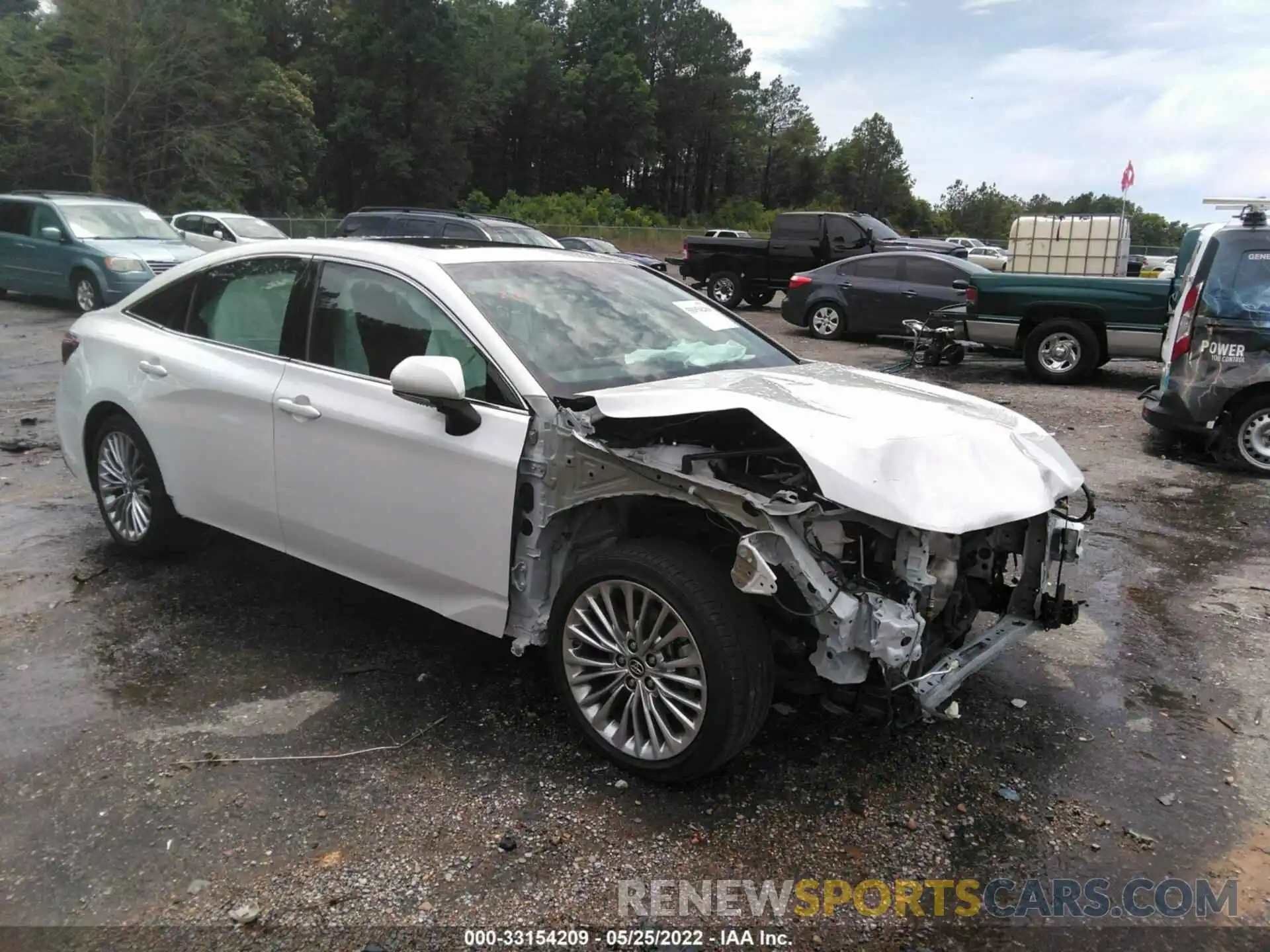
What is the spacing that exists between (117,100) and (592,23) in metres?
52.5

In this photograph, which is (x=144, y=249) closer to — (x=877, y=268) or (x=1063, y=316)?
(x=877, y=268)

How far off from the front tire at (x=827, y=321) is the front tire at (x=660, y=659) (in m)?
13.1

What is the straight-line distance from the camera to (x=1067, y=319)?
38.4 feet

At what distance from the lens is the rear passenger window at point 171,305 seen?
4750 millimetres

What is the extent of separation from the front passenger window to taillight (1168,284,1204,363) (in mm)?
6394

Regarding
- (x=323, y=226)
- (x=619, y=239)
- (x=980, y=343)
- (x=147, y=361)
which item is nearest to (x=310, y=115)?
(x=323, y=226)

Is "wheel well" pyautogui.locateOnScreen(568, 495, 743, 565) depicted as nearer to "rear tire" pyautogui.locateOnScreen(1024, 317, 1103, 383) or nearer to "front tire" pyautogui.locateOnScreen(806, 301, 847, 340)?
"rear tire" pyautogui.locateOnScreen(1024, 317, 1103, 383)

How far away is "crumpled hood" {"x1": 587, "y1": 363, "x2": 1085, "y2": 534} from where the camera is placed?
2863 millimetres

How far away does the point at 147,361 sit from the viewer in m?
4.67

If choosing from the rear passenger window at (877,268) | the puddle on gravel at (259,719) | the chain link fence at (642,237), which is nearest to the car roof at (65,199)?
the rear passenger window at (877,268)

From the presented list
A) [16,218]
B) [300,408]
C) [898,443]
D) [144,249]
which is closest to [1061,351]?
[898,443]

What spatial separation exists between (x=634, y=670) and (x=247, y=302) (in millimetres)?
2666

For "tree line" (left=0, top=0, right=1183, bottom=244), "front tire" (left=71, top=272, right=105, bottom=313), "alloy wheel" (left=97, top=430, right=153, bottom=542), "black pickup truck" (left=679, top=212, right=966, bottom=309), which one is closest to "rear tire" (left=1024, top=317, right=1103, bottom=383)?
"black pickup truck" (left=679, top=212, right=966, bottom=309)

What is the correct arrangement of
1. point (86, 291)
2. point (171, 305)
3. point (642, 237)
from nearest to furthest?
point (171, 305) < point (86, 291) < point (642, 237)
